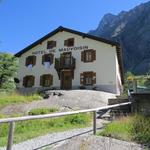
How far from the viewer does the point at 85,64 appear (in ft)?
99.7

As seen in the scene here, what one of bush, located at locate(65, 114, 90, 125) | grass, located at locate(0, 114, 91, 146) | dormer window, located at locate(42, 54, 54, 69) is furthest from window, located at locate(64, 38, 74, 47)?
bush, located at locate(65, 114, 90, 125)

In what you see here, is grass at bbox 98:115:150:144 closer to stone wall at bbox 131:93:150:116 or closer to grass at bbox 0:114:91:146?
grass at bbox 0:114:91:146

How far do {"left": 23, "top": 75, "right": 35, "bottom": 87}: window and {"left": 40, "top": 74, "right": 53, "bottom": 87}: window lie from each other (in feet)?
4.29

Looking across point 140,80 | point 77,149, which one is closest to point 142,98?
point 140,80

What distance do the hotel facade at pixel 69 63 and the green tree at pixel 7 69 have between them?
14.0ft

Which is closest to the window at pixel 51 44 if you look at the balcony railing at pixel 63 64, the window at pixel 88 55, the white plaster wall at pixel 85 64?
the white plaster wall at pixel 85 64

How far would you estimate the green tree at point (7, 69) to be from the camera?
37.6 metres

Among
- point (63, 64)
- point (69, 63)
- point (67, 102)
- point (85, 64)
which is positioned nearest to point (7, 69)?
point (63, 64)

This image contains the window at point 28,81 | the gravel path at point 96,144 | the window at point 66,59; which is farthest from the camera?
the window at point 28,81

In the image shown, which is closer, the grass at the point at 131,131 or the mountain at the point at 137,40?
the grass at the point at 131,131

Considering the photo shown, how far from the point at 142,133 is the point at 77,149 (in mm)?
2177

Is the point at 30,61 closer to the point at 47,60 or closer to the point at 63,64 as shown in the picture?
the point at 47,60

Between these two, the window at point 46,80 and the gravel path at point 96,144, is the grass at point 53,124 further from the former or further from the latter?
the window at point 46,80

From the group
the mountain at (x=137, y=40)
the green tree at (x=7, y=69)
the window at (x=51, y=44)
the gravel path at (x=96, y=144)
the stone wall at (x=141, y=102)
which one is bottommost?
the gravel path at (x=96, y=144)
